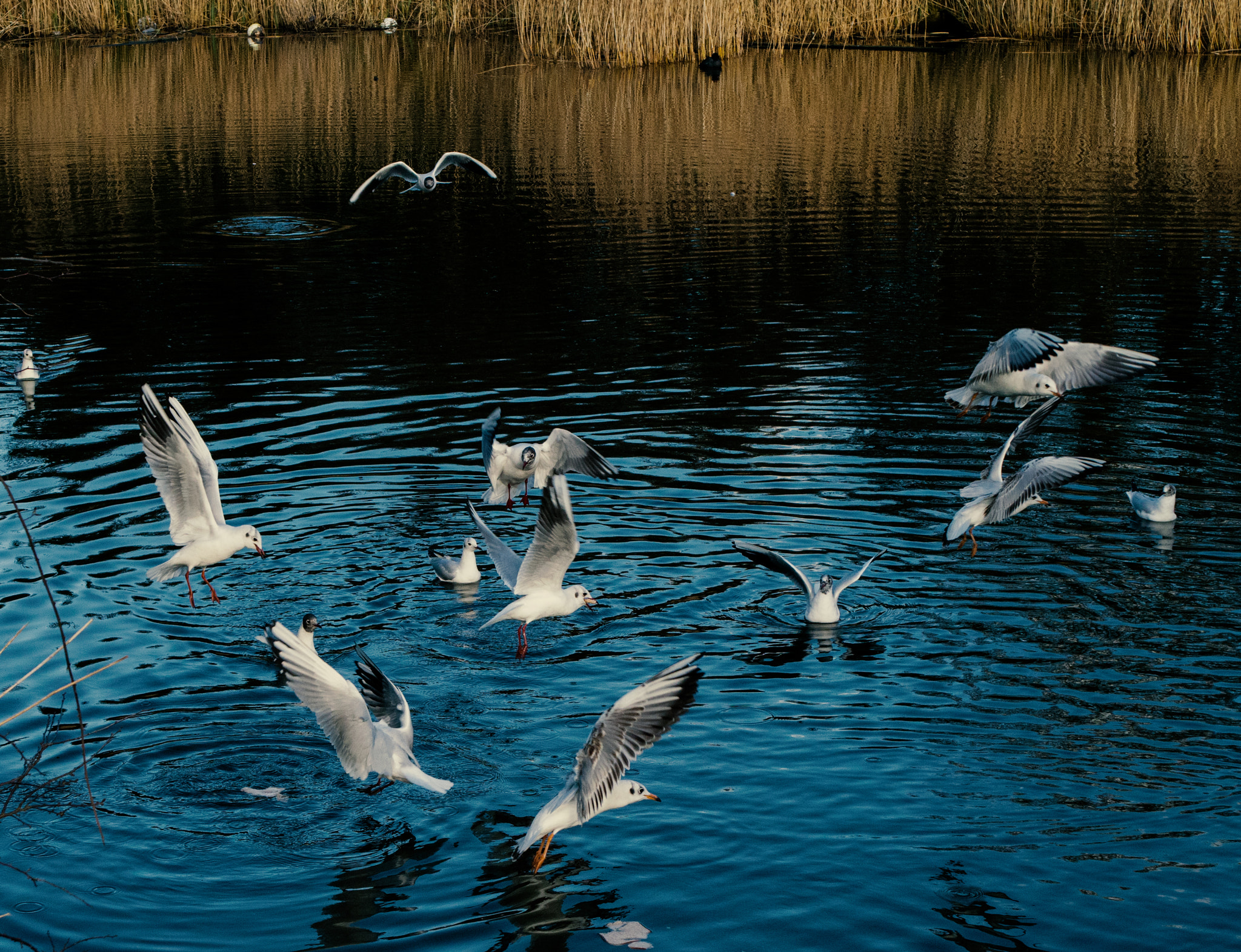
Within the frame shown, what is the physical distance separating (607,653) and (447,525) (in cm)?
318

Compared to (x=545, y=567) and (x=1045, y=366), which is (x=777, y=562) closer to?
(x=545, y=567)

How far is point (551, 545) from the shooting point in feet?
31.9

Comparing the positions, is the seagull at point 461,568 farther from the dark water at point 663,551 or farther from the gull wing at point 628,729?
the gull wing at point 628,729

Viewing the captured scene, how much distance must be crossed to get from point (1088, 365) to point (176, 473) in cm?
867

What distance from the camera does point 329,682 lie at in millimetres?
7938

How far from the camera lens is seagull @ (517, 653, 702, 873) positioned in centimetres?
707

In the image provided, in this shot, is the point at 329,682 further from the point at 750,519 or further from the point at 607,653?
the point at 750,519

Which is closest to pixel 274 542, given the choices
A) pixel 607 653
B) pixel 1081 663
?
pixel 607 653

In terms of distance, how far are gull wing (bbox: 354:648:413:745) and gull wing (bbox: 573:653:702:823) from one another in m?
1.27

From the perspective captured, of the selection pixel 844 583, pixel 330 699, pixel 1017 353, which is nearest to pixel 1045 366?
pixel 1017 353

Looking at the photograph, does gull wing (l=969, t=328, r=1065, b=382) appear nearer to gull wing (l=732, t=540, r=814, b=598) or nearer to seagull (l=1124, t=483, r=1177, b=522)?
seagull (l=1124, t=483, r=1177, b=522)

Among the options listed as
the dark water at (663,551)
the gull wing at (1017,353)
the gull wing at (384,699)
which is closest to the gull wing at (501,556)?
the dark water at (663,551)

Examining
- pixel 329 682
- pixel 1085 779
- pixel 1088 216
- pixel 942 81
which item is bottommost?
pixel 1085 779

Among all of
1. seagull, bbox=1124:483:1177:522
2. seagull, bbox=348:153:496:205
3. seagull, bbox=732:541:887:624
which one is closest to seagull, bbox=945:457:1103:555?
seagull, bbox=1124:483:1177:522
